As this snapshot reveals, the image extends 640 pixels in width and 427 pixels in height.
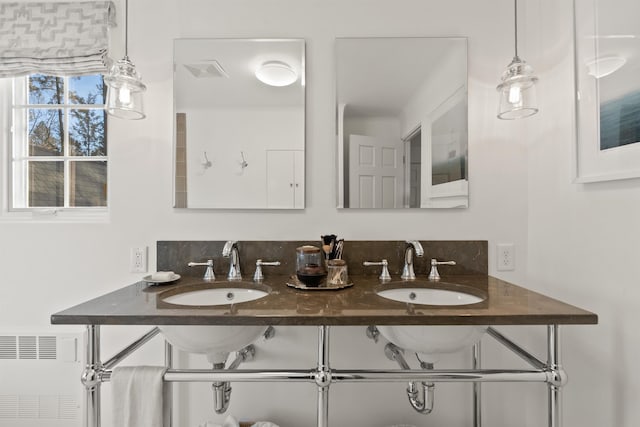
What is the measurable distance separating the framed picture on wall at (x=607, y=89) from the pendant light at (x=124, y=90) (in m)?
1.70

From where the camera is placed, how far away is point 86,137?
5.57 ft

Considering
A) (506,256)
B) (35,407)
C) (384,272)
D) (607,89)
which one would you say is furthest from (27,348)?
(607,89)

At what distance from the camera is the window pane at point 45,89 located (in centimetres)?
170

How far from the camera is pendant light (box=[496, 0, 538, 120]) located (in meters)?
1.28

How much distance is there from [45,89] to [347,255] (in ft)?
5.79

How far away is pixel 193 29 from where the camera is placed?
1.56 metres

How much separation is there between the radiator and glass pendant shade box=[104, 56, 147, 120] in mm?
1065

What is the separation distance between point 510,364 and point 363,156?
119cm

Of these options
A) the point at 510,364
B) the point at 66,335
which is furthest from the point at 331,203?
the point at 66,335

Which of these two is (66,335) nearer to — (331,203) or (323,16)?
(331,203)

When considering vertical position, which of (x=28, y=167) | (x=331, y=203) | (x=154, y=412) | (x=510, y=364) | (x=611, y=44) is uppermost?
(x=611, y=44)

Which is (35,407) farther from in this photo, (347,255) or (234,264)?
(347,255)

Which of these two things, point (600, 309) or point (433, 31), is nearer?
point (600, 309)

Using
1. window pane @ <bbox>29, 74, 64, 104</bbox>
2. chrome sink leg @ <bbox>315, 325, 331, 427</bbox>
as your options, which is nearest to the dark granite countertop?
chrome sink leg @ <bbox>315, 325, 331, 427</bbox>
